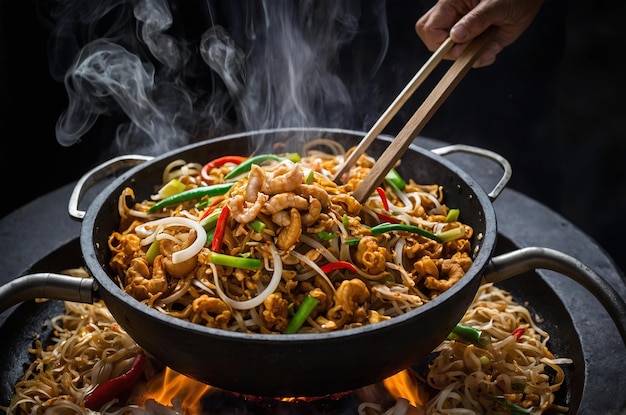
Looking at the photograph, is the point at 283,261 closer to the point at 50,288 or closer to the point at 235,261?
the point at 235,261

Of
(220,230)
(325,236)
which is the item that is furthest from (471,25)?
(220,230)

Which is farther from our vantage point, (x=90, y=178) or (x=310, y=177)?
(x=90, y=178)

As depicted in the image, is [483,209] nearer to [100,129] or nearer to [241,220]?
[241,220]

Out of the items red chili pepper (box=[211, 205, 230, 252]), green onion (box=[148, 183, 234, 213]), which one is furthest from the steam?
red chili pepper (box=[211, 205, 230, 252])

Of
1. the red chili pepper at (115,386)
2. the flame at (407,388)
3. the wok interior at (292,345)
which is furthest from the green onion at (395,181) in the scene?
the red chili pepper at (115,386)

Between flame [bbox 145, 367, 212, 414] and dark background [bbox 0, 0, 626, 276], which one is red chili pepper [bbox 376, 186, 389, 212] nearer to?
flame [bbox 145, 367, 212, 414]

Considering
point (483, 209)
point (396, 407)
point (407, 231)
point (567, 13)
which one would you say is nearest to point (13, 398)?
point (396, 407)

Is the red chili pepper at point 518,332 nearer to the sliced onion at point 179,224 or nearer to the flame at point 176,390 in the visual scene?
the flame at point 176,390
